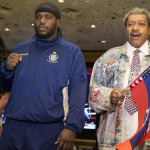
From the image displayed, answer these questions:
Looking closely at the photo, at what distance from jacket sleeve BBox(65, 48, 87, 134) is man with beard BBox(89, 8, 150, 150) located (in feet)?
0.35

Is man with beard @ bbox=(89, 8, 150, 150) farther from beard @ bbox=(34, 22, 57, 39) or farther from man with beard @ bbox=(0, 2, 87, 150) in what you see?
beard @ bbox=(34, 22, 57, 39)

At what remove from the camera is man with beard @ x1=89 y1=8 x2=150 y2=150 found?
1578 millimetres

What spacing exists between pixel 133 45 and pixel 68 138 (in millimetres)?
844

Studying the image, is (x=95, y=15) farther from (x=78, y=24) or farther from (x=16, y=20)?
(x=16, y=20)

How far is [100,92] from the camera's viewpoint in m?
1.65

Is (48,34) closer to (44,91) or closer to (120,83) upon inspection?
(44,91)

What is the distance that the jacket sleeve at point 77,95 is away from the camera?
1.52 metres

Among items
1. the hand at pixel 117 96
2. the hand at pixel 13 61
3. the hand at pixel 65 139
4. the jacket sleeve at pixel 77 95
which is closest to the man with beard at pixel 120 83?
the hand at pixel 117 96

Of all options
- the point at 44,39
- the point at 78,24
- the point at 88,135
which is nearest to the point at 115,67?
the point at 44,39

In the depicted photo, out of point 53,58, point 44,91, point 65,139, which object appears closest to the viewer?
point 65,139

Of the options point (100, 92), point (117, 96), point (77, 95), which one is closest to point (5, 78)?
point (77, 95)

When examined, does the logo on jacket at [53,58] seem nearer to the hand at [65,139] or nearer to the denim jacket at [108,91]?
the denim jacket at [108,91]

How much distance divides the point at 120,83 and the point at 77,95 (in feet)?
1.07

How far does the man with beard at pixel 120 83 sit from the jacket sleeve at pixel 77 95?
106 millimetres
